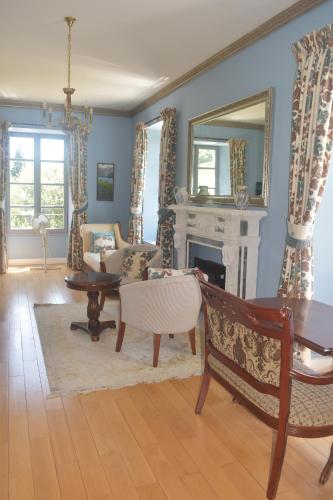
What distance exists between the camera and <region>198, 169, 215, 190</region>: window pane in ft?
17.5

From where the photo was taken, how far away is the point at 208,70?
5348 millimetres

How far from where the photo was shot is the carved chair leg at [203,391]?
2924 mm

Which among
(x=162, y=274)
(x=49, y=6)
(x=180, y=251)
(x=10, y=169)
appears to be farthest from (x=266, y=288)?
(x=10, y=169)

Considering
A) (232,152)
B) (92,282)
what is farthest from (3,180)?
(232,152)

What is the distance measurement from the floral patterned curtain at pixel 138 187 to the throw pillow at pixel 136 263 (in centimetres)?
220

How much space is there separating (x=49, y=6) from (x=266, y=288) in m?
3.20

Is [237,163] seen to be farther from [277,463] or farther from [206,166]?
[277,463]

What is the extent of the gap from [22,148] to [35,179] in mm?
634

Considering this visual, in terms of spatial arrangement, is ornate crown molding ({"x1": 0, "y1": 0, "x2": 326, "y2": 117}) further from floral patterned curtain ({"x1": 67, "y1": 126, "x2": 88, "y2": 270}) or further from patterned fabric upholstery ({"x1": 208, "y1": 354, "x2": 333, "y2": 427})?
patterned fabric upholstery ({"x1": 208, "y1": 354, "x2": 333, "y2": 427})

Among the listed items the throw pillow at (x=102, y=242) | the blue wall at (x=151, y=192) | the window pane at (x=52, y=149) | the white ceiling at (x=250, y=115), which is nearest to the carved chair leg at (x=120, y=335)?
the white ceiling at (x=250, y=115)

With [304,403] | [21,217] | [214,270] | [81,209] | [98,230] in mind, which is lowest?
[304,403]

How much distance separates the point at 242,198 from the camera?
4.47m

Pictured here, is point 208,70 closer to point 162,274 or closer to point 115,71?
point 115,71

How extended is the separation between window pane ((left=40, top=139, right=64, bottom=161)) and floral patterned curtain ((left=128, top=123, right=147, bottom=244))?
1.91m
